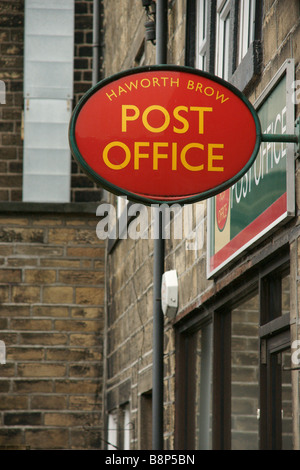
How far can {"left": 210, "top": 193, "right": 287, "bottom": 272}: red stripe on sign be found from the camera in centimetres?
529

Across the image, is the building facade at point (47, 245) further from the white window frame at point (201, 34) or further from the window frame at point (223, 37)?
the window frame at point (223, 37)

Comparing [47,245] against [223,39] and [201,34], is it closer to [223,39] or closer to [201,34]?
[201,34]

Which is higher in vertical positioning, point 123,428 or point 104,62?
point 104,62

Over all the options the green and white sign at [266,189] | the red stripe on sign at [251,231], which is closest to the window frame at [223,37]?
the green and white sign at [266,189]

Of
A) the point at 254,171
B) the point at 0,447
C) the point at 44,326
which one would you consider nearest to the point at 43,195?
the point at 44,326

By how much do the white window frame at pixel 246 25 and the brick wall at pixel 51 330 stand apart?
7.28 metres

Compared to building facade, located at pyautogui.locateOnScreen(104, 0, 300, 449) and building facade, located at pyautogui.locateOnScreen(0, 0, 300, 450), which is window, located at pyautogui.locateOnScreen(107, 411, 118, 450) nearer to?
building facade, located at pyautogui.locateOnScreen(0, 0, 300, 450)

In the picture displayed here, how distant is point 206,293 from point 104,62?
23.3ft

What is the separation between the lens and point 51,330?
13328 millimetres

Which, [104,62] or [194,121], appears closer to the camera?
[194,121]

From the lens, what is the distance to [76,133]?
4.76 meters

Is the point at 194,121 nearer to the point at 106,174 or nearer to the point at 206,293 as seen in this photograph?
the point at 106,174

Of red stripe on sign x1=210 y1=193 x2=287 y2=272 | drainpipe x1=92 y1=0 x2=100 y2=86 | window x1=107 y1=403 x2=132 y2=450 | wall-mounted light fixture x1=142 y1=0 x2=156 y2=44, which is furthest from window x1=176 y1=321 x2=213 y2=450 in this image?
drainpipe x1=92 y1=0 x2=100 y2=86
